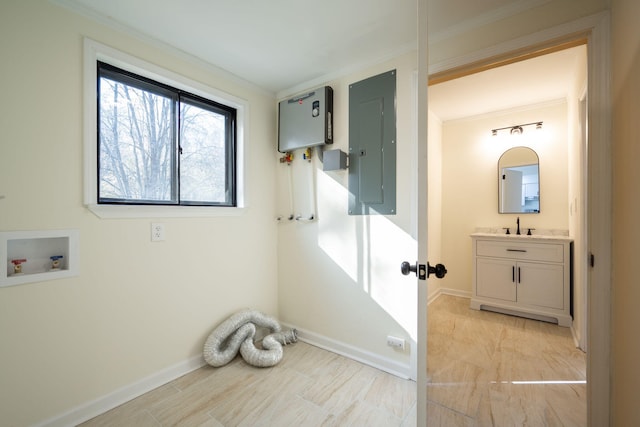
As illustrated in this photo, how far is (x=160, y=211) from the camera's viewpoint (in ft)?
6.20

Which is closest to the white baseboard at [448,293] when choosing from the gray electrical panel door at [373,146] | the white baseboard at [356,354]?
the white baseboard at [356,354]

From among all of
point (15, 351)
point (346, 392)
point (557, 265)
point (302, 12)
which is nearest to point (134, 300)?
point (15, 351)

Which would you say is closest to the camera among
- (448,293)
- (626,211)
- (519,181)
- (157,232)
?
(626,211)

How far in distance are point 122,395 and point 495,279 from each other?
11.7ft

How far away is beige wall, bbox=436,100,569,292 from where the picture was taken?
3.14 metres

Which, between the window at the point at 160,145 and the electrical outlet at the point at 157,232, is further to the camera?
the electrical outlet at the point at 157,232

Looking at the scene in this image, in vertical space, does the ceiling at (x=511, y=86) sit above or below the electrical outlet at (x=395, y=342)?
above

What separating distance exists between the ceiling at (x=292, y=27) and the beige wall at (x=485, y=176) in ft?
3.34

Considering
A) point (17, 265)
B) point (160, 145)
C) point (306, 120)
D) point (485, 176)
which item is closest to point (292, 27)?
point (306, 120)

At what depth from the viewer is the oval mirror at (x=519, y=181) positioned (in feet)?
10.8

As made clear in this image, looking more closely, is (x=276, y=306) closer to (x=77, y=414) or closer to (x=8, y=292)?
(x=77, y=414)

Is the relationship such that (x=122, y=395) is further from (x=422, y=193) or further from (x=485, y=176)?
(x=485, y=176)

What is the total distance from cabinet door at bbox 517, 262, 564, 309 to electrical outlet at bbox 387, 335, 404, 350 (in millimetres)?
1911

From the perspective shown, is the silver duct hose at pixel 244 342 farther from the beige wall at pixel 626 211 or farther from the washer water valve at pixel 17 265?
the beige wall at pixel 626 211
